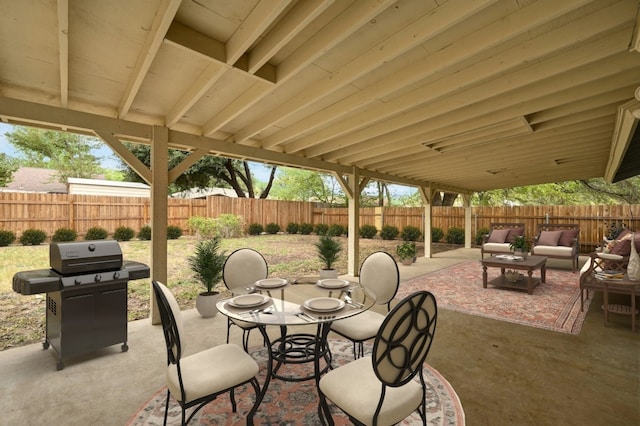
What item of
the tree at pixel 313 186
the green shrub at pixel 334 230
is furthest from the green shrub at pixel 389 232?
the tree at pixel 313 186

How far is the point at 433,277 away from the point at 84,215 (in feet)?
34.3

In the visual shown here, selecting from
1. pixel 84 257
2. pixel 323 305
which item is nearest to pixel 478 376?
pixel 323 305

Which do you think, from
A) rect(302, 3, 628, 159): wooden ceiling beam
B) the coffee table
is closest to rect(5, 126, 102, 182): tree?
rect(302, 3, 628, 159): wooden ceiling beam

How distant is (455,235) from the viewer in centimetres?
1133

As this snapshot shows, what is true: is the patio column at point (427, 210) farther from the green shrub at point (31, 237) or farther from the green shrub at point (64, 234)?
the green shrub at point (31, 237)

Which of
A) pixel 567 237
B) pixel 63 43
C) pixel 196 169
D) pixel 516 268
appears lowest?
pixel 516 268

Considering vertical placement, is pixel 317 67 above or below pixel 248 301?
above

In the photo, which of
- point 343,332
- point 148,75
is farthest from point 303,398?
point 148,75

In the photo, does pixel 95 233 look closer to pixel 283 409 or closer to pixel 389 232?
pixel 283 409

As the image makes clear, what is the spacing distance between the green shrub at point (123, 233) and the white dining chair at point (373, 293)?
32.1ft

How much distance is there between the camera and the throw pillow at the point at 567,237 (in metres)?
6.69

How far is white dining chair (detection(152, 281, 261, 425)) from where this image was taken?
4.79ft

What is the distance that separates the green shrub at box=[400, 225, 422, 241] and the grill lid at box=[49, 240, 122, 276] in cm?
1077

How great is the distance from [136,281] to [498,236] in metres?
8.62
